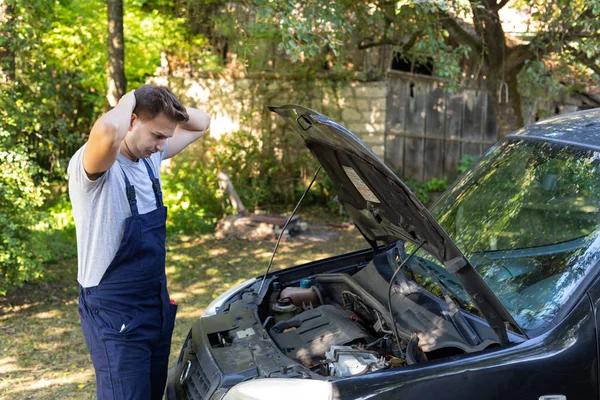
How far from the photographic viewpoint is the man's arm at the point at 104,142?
2.62 meters

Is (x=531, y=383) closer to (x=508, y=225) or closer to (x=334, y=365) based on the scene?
(x=334, y=365)

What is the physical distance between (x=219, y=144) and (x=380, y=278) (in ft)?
29.1

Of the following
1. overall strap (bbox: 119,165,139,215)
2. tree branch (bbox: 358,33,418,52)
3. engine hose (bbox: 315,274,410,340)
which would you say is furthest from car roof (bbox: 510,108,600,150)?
tree branch (bbox: 358,33,418,52)

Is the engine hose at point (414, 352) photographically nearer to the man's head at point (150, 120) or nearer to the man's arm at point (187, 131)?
the man's head at point (150, 120)

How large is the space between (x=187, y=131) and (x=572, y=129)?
209 centimetres

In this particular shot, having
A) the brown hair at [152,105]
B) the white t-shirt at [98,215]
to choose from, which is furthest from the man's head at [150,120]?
the white t-shirt at [98,215]

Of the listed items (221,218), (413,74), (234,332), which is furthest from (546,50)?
(234,332)

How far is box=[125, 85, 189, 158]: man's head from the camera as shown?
9.65 feet

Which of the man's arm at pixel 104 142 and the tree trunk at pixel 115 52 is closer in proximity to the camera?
the man's arm at pixel 104 142

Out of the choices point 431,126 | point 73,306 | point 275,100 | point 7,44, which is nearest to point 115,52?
point 7,44

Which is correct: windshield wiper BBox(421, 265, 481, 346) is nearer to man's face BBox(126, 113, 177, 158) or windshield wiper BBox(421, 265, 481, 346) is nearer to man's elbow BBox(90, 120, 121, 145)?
man's face BBox(126, 113, 177, 158)

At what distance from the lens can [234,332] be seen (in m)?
3.15

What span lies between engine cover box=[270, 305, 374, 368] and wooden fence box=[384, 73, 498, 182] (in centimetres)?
883

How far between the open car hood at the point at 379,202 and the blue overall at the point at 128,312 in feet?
2.94
